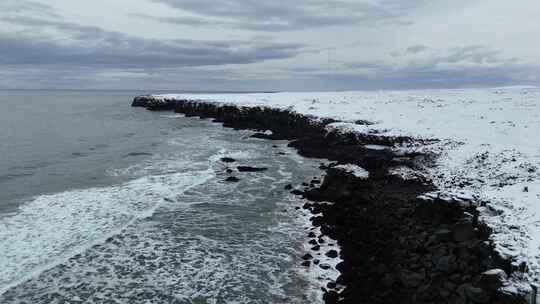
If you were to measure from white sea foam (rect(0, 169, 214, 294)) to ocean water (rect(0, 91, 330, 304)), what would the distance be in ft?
0.18

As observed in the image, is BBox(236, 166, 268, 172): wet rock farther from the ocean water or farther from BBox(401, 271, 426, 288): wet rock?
BBox(401, 271, 426, 288): wet rock

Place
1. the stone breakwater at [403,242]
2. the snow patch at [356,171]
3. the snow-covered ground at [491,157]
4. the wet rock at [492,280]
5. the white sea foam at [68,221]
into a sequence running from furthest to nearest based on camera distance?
the snow patch at [356,171] < the white sea foam at [68,221] < the snow-covered ground at [491,157] < the stone breakwater at [403,242] < the wet rock at [492,280]

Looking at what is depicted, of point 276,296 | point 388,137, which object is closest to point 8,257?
point 276,296

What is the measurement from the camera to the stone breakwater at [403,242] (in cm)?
1208

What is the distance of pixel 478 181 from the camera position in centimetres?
2180

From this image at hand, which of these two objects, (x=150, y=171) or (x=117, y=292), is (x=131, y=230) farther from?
(x=150, y=171)

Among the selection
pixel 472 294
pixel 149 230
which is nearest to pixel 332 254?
pixel 472 294

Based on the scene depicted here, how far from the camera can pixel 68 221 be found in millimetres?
22203

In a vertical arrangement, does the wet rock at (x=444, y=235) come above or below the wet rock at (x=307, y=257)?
above

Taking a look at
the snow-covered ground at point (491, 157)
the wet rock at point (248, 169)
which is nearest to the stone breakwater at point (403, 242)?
the snow-covered ground at point (491, 157)

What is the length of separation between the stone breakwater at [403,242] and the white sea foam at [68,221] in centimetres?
960

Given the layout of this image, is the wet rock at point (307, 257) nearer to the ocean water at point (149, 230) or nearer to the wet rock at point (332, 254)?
the ocean water at point (149, 230)

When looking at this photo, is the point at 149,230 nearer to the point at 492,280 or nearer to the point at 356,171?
the point at 356,171

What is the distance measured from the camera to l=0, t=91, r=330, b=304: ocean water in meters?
15.4
